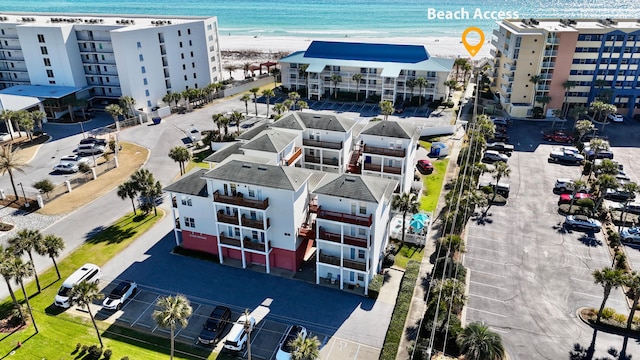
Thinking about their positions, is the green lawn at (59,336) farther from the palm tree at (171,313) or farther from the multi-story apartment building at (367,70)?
the multi-story apartment building at (367,70)

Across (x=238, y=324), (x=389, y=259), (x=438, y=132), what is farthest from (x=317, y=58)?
(x=238, y=324)

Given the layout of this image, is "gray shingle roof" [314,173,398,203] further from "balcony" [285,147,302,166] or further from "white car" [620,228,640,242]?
"white car" [620,228,640,242]

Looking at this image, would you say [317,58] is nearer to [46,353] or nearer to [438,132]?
[438,132]

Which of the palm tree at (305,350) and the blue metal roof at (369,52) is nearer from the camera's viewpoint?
the palm tree at (305,350)

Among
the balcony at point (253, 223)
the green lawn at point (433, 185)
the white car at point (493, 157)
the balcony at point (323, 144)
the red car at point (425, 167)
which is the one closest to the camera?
the balcony at point (253, 223)

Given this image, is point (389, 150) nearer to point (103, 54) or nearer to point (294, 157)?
point (294, 157)

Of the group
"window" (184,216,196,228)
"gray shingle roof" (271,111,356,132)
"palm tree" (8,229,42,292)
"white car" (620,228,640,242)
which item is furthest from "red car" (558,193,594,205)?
"palm tree" (8,229,42,292)

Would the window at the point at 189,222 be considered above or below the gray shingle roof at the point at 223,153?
below

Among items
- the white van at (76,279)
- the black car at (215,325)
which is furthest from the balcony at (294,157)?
the white van at (76,279)
